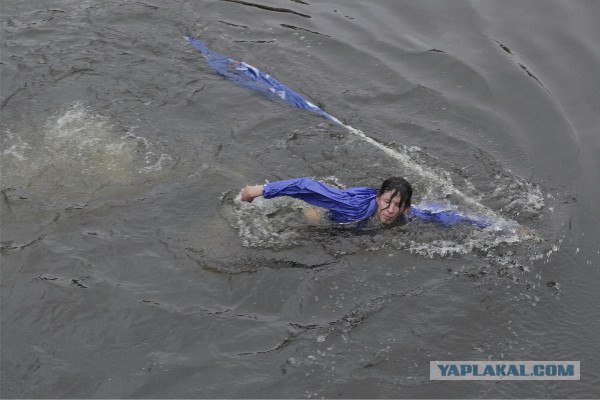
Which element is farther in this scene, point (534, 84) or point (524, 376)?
point (534, 84)

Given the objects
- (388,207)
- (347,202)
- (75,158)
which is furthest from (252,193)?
(75,158)

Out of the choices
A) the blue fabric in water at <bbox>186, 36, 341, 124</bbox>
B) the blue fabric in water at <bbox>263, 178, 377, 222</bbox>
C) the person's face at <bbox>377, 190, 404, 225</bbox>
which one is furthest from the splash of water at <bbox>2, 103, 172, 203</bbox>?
the person's face at <bbox>377, 190, 404, 225</bbox>

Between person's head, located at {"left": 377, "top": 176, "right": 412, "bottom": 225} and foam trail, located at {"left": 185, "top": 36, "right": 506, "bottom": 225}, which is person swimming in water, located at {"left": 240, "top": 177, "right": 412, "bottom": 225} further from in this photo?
foam trail, located at {"left": 185, "top": 36, "right": 506, "bottom": 225}

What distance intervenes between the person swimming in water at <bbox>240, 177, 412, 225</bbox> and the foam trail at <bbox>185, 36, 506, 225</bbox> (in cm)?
103

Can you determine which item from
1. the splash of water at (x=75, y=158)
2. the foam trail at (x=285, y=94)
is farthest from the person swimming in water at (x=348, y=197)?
the splash of water at (x=75, y=158)

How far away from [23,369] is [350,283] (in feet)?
10.0

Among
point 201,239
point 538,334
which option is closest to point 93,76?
point 201,239

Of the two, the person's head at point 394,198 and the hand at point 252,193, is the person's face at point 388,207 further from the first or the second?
the hand at point 252,193

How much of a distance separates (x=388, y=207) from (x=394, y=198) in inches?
5.3

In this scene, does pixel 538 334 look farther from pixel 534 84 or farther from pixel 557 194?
pixel 534 84

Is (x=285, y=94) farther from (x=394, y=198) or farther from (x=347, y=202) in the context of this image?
(x=394, y=198)

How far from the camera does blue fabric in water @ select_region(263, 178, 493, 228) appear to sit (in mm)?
6707

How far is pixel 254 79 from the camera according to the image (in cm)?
941

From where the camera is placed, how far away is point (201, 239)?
7133mm
